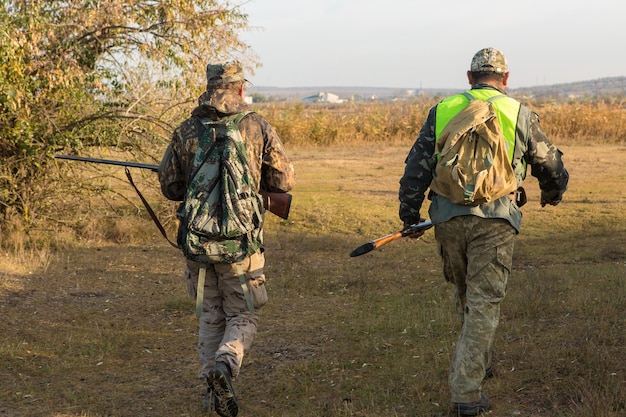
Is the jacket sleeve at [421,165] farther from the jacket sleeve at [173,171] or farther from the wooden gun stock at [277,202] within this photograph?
the jacket sleeve at [173,171]

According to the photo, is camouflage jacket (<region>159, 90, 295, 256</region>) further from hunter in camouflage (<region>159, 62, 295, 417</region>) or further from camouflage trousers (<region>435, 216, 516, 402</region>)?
camouflage trousers (<region>435, 216, 516, 402</region>)

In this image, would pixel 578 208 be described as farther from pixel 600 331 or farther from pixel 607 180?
pixel 600 331

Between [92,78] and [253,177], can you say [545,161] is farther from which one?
[92,78]

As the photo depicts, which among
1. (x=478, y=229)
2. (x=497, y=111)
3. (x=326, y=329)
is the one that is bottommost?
(x=326, y=329)

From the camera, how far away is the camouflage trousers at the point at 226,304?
4.92 meters

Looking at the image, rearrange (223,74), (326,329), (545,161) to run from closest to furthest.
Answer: (545,161) < (223,74) < (326,329)

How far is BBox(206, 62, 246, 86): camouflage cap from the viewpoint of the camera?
4941 millimetres

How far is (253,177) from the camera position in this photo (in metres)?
4.91

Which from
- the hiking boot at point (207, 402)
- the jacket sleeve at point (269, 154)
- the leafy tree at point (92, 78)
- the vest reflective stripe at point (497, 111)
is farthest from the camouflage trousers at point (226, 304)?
the leafy tree at point (92, 78)

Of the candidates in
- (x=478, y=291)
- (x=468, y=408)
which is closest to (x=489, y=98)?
(x=478, y=291)

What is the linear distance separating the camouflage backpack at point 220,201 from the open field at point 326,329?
41.9 inches

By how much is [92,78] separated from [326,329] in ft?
15.3

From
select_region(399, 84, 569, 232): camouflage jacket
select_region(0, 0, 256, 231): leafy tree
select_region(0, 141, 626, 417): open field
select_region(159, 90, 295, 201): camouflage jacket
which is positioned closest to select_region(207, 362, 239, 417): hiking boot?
select_region(0, 141, 626, 417): open field

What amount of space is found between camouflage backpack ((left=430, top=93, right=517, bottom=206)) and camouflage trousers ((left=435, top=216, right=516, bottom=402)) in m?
0.17
